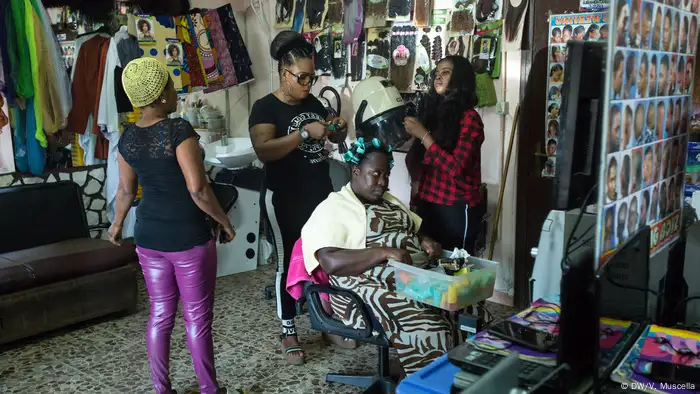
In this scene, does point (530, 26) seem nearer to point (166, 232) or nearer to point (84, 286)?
point (166, 232)

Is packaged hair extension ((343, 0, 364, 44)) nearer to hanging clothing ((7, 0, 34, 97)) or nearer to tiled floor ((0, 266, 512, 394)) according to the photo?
tiled floor ((0, 266, 512, 394))

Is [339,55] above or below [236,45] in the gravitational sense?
below

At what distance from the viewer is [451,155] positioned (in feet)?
9.05

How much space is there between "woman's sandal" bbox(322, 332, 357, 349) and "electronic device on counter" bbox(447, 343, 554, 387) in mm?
1746

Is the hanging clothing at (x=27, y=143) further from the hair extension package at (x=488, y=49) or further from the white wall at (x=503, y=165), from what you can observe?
the hair extension package at (x=488, y=49)

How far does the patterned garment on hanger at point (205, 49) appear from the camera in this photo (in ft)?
14.7

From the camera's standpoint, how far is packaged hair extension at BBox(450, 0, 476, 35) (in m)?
3.49

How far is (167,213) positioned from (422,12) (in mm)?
2215

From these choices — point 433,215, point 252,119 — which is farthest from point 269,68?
point 433,215

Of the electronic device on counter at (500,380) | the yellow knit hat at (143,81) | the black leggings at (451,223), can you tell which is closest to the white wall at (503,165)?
the black leggings at (451,223)

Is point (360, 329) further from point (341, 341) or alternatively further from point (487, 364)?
point (487, 364)

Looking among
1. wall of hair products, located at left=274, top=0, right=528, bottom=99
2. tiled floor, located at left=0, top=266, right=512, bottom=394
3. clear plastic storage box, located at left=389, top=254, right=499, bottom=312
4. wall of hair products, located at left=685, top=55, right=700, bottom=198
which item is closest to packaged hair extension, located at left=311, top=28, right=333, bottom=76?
wall of hair products, located at left=274, top=0, right=528, bottom=99

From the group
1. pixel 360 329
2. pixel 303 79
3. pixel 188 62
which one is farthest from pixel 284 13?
pixel 360 329

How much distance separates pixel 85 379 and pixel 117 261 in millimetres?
923
